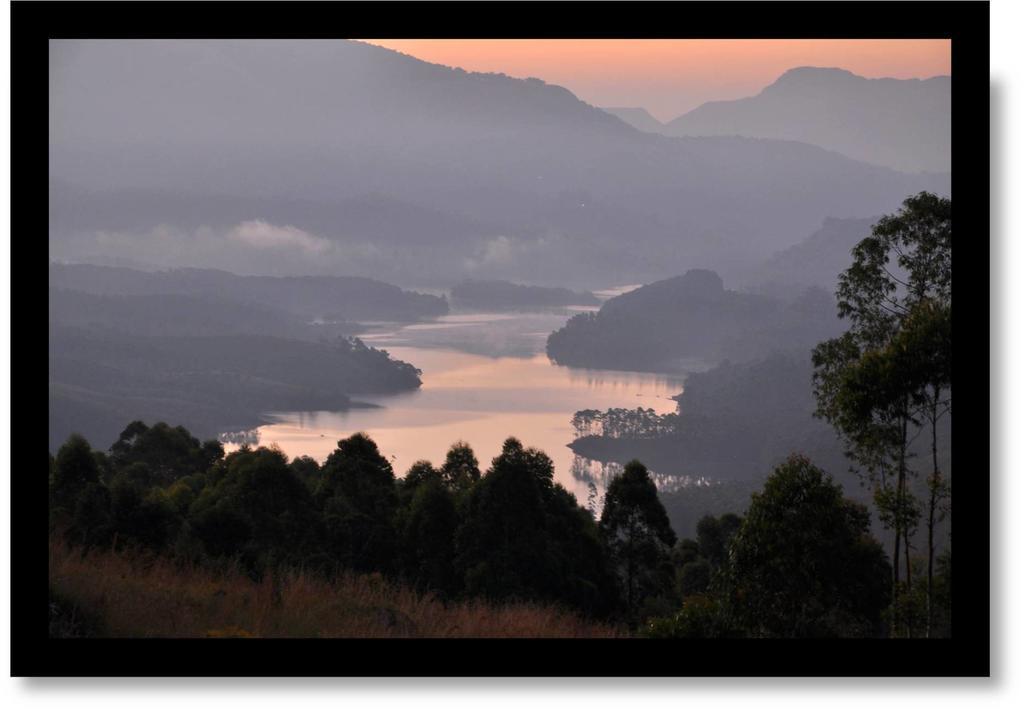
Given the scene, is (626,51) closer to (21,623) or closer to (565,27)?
(565,27)

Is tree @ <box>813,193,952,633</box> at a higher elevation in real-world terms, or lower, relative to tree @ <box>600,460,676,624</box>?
higher

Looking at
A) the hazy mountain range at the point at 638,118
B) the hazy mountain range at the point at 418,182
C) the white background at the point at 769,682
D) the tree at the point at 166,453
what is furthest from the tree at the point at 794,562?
the tree at the point at 166,453

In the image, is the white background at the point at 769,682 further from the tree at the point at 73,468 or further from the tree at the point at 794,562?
the tree at the point at 73,468

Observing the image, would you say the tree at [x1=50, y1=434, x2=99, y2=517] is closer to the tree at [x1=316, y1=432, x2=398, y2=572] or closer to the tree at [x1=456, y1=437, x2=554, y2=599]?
the tree at [x1=316, y1=432, x2=398, y2=572]

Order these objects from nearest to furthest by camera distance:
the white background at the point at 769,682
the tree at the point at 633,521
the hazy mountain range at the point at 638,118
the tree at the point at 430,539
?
the white background at the point at 769,682, the hazy mountain range at the point at 638,118, the tree at the point at 430,539, the tree at the point at 633,521

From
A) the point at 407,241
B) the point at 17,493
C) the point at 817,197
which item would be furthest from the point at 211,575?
the point at 817,197

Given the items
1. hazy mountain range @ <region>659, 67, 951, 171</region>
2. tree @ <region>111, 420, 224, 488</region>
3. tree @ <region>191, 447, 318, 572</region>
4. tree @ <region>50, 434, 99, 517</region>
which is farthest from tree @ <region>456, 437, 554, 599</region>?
tree @ <region>111, 420, 224, 488</region>

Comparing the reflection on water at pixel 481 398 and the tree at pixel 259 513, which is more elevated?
the reflection on water at pixel 481 398
